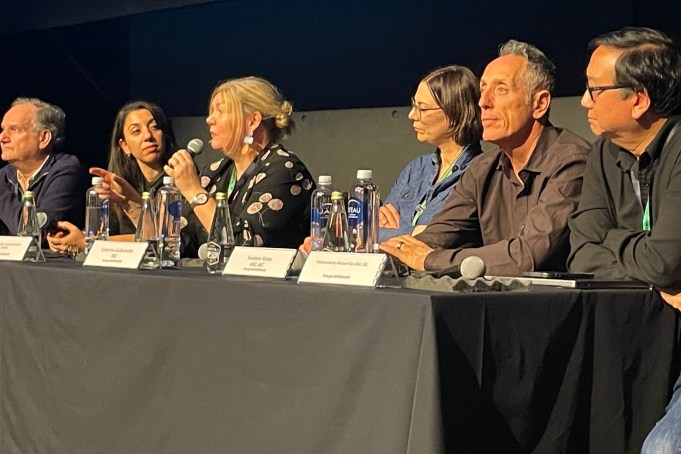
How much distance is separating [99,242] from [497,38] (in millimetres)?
2090

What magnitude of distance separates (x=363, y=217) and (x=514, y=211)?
57cm

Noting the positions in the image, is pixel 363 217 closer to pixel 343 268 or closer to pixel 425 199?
pixel 343 268

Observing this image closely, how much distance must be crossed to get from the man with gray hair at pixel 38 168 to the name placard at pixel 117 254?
1.70 meters

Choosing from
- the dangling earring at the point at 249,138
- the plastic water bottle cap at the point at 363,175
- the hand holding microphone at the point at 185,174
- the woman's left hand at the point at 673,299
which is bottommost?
the woman's left hand at the point at 673,299

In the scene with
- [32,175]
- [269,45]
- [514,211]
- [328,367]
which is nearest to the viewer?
[328,367]

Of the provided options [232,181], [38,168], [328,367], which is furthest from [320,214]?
[38,168]

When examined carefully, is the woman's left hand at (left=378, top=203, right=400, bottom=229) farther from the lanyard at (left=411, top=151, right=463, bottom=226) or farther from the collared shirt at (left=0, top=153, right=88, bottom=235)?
the collared shirt at (left=0, top=153, right=88, bottom=235)

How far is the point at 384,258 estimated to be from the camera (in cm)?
183

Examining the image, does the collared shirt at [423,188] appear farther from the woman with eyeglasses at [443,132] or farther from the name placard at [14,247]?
the name placard at [14,247]

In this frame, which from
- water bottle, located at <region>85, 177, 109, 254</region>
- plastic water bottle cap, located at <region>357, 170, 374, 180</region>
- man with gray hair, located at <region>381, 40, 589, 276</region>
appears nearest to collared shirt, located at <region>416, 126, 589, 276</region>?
man with gray hair, located at <region>381, 40, 589, 276</region>

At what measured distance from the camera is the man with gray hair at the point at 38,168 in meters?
4.19

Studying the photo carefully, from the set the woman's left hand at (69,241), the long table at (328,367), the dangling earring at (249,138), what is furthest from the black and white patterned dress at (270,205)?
the long table at (328,367)

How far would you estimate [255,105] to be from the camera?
11.5 ft

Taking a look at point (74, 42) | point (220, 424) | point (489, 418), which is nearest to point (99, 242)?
point (220, 424)
